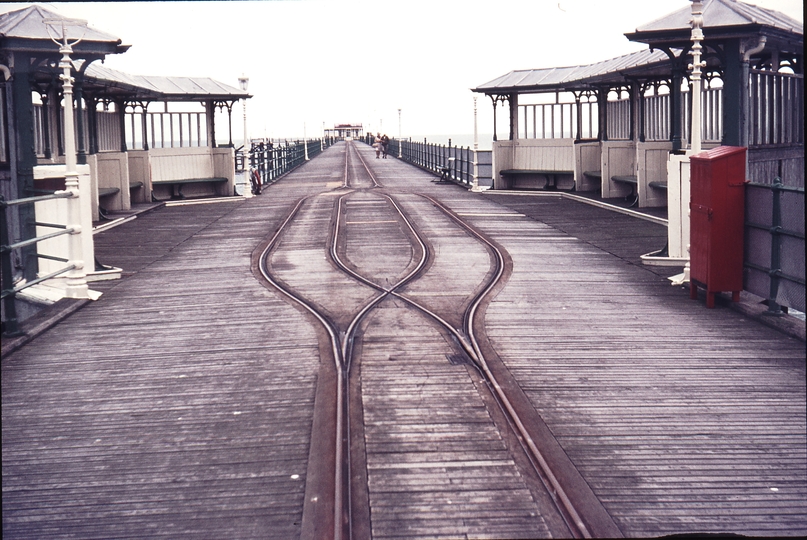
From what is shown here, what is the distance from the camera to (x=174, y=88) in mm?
22766

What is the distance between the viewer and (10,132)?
11398 millimetres

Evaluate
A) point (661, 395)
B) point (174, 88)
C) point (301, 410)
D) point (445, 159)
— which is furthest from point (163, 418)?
point (445, 159)

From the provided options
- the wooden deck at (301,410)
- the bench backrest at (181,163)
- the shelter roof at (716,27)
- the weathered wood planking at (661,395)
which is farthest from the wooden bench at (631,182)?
the bench backrest at (181,163)

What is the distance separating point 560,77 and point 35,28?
1466cm

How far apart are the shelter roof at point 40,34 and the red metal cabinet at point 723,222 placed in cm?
768

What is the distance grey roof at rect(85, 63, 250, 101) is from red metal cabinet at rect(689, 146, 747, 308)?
1379 centimetres

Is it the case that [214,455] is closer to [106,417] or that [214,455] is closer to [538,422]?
[106,417]

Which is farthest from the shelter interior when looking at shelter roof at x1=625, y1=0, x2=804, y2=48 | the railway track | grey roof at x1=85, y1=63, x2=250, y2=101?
grey roof at x1=85, y1=63, x2=250, y2=101

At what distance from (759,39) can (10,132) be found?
396 inches

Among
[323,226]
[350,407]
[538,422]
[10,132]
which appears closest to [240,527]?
[350,407]

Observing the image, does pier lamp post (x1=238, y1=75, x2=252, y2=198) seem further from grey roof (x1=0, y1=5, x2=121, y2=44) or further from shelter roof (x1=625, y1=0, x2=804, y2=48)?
shelter roof (x1=625, y1=0, x2=804, y2=48)

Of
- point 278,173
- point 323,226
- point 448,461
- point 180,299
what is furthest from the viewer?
point 278,173

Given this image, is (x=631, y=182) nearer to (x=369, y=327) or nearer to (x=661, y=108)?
(x=661, y=108)

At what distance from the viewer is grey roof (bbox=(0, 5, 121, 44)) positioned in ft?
36.8
